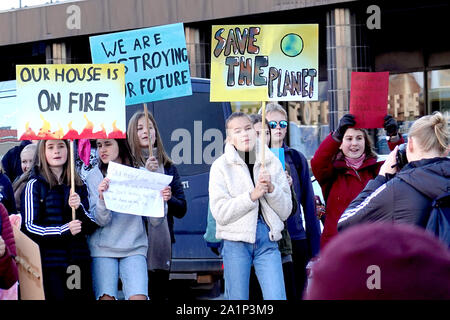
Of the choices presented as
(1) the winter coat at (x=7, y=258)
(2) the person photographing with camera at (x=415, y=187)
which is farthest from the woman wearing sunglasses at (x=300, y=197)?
(1) the winter coat at (x=7, y=258)

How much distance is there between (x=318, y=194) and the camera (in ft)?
32.6

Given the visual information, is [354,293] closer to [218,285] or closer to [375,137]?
[218,285]

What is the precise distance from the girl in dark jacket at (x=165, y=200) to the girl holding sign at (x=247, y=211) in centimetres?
65

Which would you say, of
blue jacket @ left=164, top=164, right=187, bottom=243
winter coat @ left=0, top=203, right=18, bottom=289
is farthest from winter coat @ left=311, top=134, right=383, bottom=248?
winter coat @ left=0, top=203, right=18, bottom=289

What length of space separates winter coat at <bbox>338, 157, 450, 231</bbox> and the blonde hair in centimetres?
16

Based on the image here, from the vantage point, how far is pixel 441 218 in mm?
4387

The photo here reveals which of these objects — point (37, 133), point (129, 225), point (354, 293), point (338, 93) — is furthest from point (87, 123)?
point (338, 93)

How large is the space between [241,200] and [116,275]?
1060 millimetres

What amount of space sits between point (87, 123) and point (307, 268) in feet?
6.45

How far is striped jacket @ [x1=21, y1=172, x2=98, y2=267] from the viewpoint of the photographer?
6.13 m

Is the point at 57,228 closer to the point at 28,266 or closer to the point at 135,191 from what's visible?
the point at 28,266

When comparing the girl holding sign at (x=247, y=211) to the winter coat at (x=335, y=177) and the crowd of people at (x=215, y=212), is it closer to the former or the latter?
the crowd of people at (x=215, y=212)
